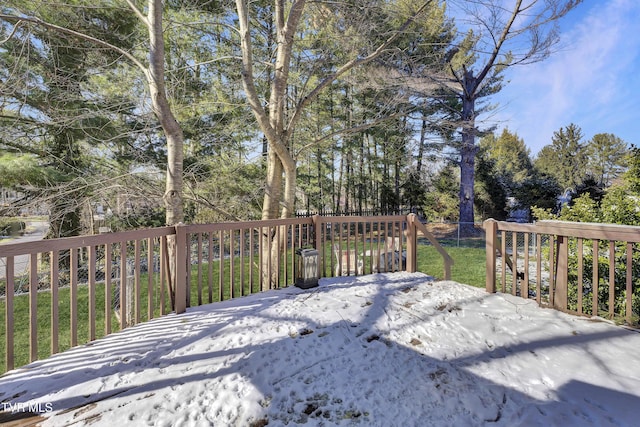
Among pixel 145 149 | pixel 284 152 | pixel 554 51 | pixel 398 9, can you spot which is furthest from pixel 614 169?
pixel 145 149

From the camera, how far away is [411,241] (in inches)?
189

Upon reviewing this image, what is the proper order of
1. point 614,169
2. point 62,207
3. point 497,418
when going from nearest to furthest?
point 497,418, point 62,207, point 614,169

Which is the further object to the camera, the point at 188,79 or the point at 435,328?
the point at 188,79

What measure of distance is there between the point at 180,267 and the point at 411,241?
11.6 feet

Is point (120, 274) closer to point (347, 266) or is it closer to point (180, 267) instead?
point (180, 267)

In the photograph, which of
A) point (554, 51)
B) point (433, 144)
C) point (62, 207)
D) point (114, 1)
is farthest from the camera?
point (433, 144)

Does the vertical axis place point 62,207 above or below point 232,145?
below

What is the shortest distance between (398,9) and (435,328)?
18.9ft

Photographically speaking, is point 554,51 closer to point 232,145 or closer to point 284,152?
point 284,152

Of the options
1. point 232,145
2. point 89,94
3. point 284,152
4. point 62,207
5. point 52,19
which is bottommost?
point 62,207

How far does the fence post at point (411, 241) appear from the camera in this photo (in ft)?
15.5

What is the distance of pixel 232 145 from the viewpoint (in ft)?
21.9

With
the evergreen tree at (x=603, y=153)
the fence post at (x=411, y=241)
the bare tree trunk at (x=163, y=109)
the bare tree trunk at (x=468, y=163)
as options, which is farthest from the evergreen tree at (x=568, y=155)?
the bare tree trunk at (x=163, y=109)

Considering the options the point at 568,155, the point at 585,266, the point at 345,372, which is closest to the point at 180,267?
the point at 345,372
